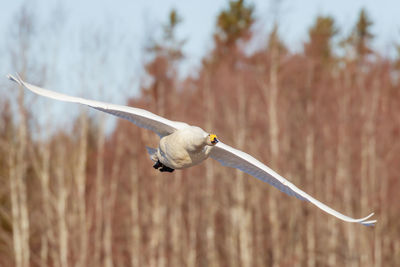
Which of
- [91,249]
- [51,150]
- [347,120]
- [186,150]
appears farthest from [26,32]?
[186,150]

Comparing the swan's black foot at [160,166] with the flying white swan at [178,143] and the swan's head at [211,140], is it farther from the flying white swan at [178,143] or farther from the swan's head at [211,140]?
the swan's head at [211,140]

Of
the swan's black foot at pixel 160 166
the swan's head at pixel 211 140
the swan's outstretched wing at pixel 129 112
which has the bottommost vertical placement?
the swan's black foot at pixel 160 166

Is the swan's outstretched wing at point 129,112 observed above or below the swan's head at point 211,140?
above

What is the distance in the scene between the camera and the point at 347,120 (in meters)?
23.9

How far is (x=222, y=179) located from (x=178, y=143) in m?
17.4

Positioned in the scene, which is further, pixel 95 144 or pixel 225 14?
pixel 225 14

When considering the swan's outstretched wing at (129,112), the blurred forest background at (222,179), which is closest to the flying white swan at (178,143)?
the swan's outstretched wing at (129,112)

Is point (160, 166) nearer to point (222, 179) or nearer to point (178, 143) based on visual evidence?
point (178, 143)

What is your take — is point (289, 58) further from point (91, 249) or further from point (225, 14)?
point (225, 14)

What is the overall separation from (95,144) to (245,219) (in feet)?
29.8

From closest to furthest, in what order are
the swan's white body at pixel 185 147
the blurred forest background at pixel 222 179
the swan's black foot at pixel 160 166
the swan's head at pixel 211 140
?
the swan's head at pixel 211 140
the swan's white body at pixel 185 147
the swan's black foot at pixel 160 166
the blurred forest background at pixel 222 179

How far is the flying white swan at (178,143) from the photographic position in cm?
793

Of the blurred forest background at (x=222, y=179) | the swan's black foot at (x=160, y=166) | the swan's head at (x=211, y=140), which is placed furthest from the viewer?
the blurred forest background at (x=222, y=179)

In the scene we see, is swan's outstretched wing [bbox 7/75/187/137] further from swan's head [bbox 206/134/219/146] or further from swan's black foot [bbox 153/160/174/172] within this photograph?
swan's head [bbox 206/134/219/146]
